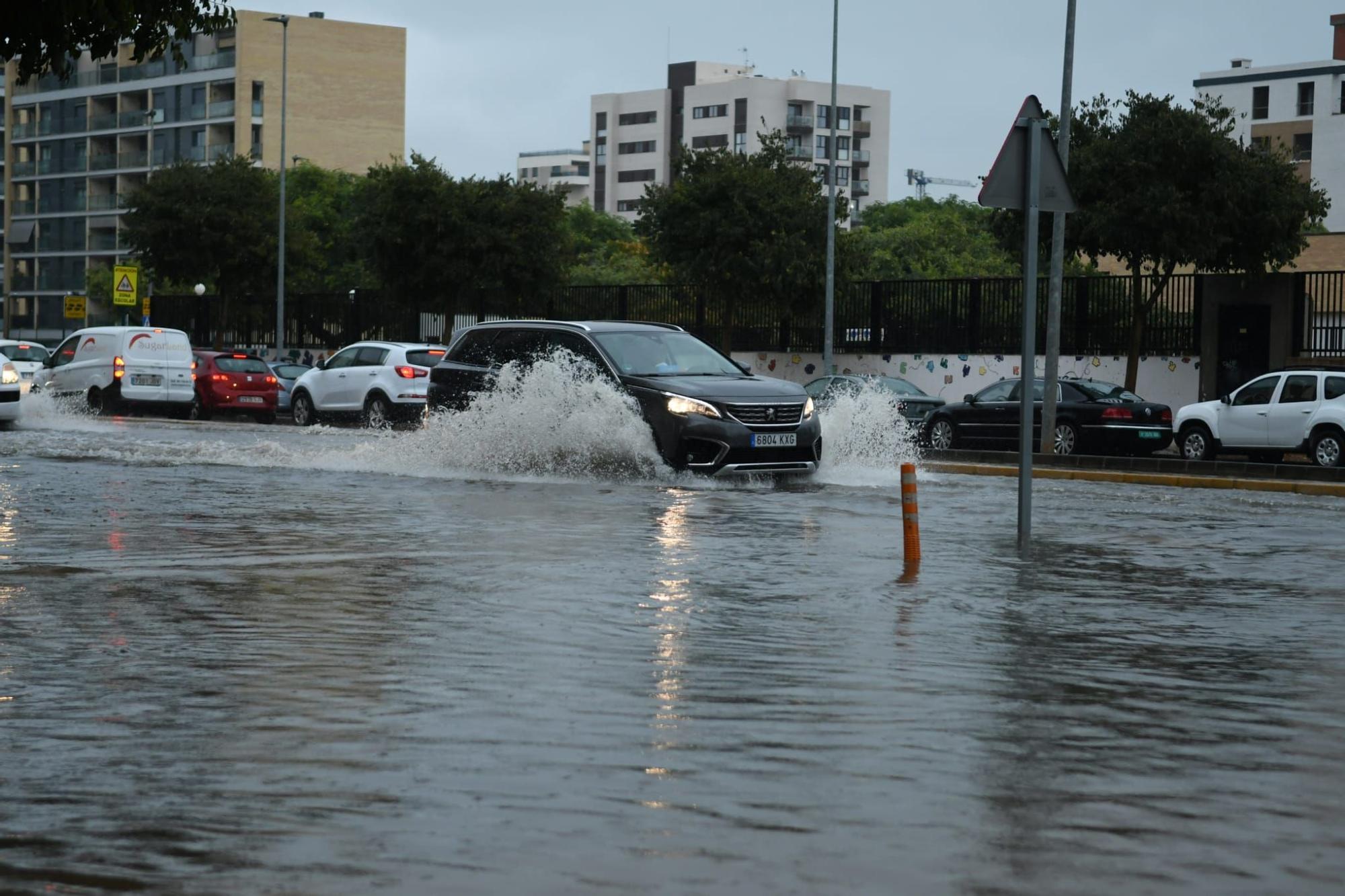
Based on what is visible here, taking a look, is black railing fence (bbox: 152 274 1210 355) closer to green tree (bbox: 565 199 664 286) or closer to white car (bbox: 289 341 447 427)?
white car (bbox: 289 341 447 427)

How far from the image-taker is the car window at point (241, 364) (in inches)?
1502

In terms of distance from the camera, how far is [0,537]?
12727 mm

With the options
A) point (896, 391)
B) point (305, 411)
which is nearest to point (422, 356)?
point (305, 411)

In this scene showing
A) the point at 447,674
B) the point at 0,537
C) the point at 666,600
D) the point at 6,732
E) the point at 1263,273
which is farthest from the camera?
the point at 1263,273

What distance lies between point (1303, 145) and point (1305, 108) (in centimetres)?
208

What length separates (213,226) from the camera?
188 feet

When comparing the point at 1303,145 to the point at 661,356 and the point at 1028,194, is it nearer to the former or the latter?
the point at 661,356

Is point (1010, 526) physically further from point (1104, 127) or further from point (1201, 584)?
point (1104, 127)

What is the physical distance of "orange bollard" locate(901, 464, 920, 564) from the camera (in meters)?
11.4

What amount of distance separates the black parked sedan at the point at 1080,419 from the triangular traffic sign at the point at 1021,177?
652 inches

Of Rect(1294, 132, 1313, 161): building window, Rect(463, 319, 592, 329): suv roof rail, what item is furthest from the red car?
Rect(1294, 132, 1313, 161): building window

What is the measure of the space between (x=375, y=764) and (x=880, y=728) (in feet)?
5.59

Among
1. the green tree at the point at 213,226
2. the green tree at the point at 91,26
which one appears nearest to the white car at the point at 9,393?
the green tree at the point at 91,26

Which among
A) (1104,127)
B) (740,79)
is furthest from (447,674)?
(740,79)
